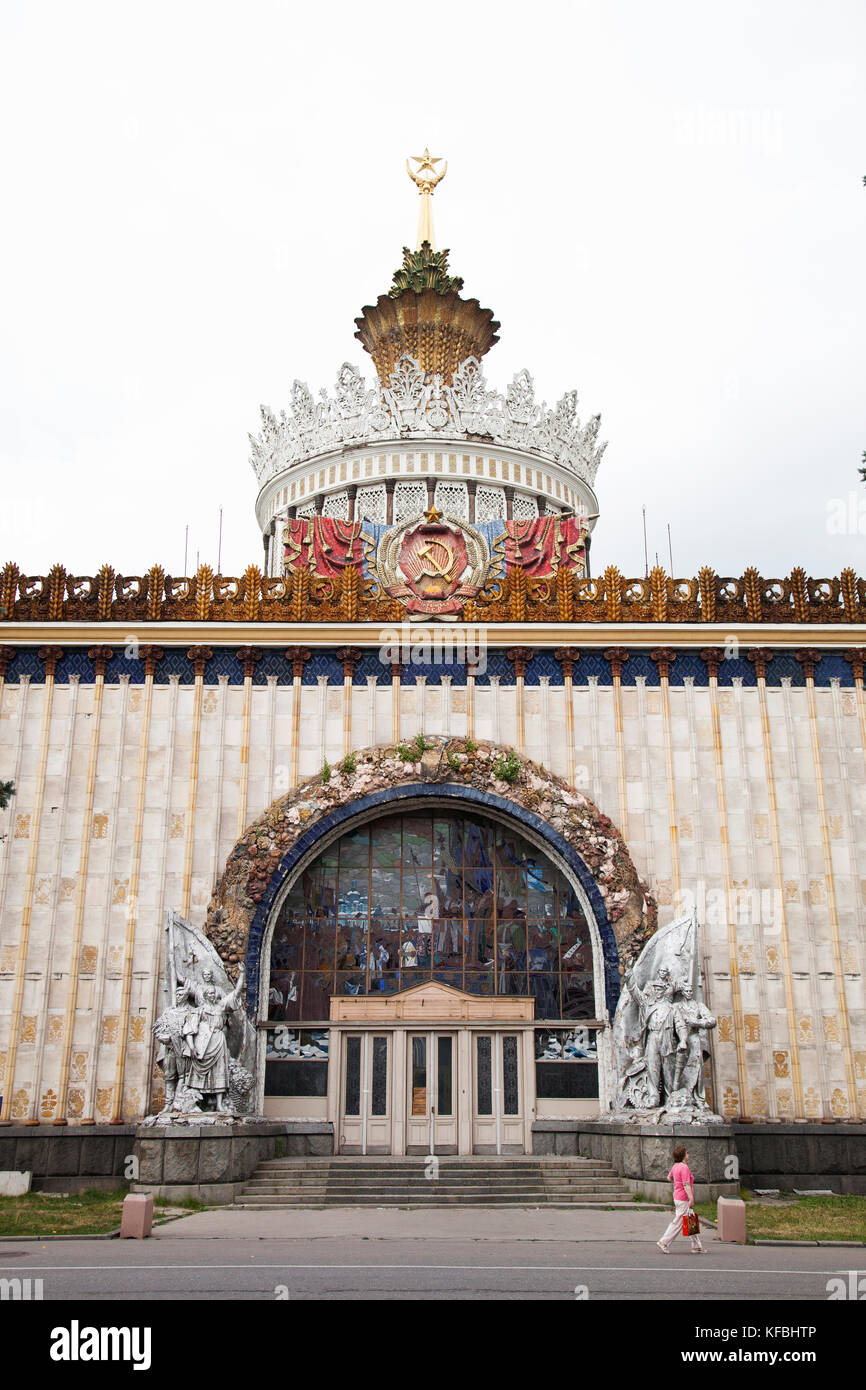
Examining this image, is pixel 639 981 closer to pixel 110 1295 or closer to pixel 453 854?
pixel 453 854

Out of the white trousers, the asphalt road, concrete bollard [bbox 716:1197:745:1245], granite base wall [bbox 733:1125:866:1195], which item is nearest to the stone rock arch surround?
granite base wall [bbox 733:1125:866:1195]

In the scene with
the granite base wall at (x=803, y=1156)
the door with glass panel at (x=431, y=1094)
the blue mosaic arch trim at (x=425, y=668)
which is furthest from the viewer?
the blue mosaic arch trim at (x=425, y=668)

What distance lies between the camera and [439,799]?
25922mm

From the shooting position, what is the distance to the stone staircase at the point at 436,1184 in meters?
20.9

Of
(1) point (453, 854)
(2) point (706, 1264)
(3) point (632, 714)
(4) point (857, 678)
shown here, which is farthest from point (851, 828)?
(2) point (706, 1264)

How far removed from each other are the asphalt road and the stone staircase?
2097 mm

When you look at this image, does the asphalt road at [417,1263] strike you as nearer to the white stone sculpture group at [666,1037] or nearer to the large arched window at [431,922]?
the white stone sculpture group at [666,1037]

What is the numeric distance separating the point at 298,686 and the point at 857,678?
11921 millimetres

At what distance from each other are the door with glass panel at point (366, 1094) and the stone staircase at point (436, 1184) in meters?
1.27

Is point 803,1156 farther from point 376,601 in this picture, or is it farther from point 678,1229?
point 376,601

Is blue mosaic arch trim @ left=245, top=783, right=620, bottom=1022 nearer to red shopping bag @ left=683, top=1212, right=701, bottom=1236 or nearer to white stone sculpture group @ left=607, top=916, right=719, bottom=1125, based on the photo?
white stone sculpture group @ left=607, top=916, right=719, bottom=1125

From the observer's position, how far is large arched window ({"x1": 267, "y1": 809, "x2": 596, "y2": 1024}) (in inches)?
1007

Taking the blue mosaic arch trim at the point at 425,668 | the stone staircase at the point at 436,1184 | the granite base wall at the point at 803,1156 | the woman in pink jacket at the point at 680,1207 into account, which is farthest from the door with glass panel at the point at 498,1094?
the woman in pink jacket at the point at 680,1207

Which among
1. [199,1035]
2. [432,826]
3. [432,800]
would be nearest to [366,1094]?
[199,1035]
